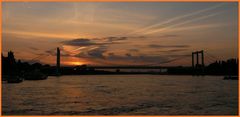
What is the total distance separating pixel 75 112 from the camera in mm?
21891

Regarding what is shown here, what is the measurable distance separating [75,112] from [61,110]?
1070 millimetres

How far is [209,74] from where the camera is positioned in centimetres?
14450

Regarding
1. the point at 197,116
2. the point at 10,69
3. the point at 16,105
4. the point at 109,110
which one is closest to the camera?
the point at 197,116

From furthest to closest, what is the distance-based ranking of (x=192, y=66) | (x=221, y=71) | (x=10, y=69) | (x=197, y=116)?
(x=221, y=71), (x=192, y=66), (x=10, y=69), (x=197, y=116)

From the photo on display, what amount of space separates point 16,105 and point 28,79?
5639 cm

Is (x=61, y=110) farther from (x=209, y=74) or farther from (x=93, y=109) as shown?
(x=209, y=74)

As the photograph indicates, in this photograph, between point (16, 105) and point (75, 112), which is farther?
point (16, 105)

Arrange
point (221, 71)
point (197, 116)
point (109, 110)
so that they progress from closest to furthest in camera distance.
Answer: point (197, 116) → point (109, 110) → point (221, 71)

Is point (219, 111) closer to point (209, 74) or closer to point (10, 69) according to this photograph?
point (10, 69)

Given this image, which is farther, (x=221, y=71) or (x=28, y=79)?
(x=221, y=71)

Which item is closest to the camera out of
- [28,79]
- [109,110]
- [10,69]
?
[109,110]

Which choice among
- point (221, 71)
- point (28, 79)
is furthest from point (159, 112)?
point (221, 71)

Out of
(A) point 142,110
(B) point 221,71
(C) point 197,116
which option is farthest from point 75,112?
(B) point 221,71

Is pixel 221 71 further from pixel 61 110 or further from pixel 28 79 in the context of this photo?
pixel 61 110
